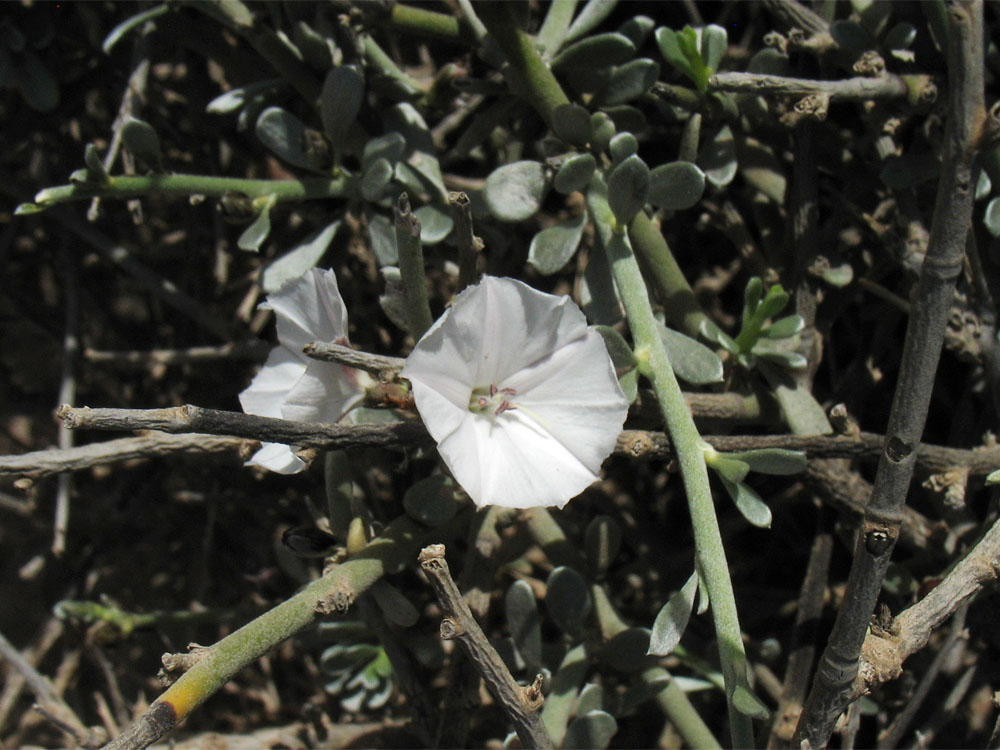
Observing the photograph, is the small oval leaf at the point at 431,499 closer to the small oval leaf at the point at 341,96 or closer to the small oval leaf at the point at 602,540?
the small oval leaf at the point at 602,540

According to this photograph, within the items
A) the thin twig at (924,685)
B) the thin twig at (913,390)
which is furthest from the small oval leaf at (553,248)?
the thin twig at (924,685)

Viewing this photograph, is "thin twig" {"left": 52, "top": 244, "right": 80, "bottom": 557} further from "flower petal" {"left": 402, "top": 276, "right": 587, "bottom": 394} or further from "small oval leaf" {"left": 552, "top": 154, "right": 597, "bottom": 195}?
"small oval leaf" {"left": 552, "top": 154, "right": 597, "bottom": 195}

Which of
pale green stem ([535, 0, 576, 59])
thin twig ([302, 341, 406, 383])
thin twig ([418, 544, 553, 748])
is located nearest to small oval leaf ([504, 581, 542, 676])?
thin twig ([418, 544, 553, 748])

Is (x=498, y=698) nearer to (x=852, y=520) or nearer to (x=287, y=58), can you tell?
(x=852, y=520)

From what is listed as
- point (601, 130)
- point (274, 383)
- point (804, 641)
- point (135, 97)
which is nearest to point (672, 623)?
point (804, 641)

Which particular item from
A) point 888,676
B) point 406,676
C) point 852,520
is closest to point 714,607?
point 888,676

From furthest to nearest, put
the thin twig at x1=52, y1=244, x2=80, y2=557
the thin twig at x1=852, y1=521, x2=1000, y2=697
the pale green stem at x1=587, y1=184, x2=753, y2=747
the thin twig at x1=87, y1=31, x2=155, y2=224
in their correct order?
the thin twig at x1=52, y1=244, x2=80, y2=557, the thin twig at x1=87, y1=31, x2=155, y2=224, the pale green stem at x1=587, y1=184, x2=753, y2=747, the thin twig at x1=852, y1=521, x2=1000, y2=697
